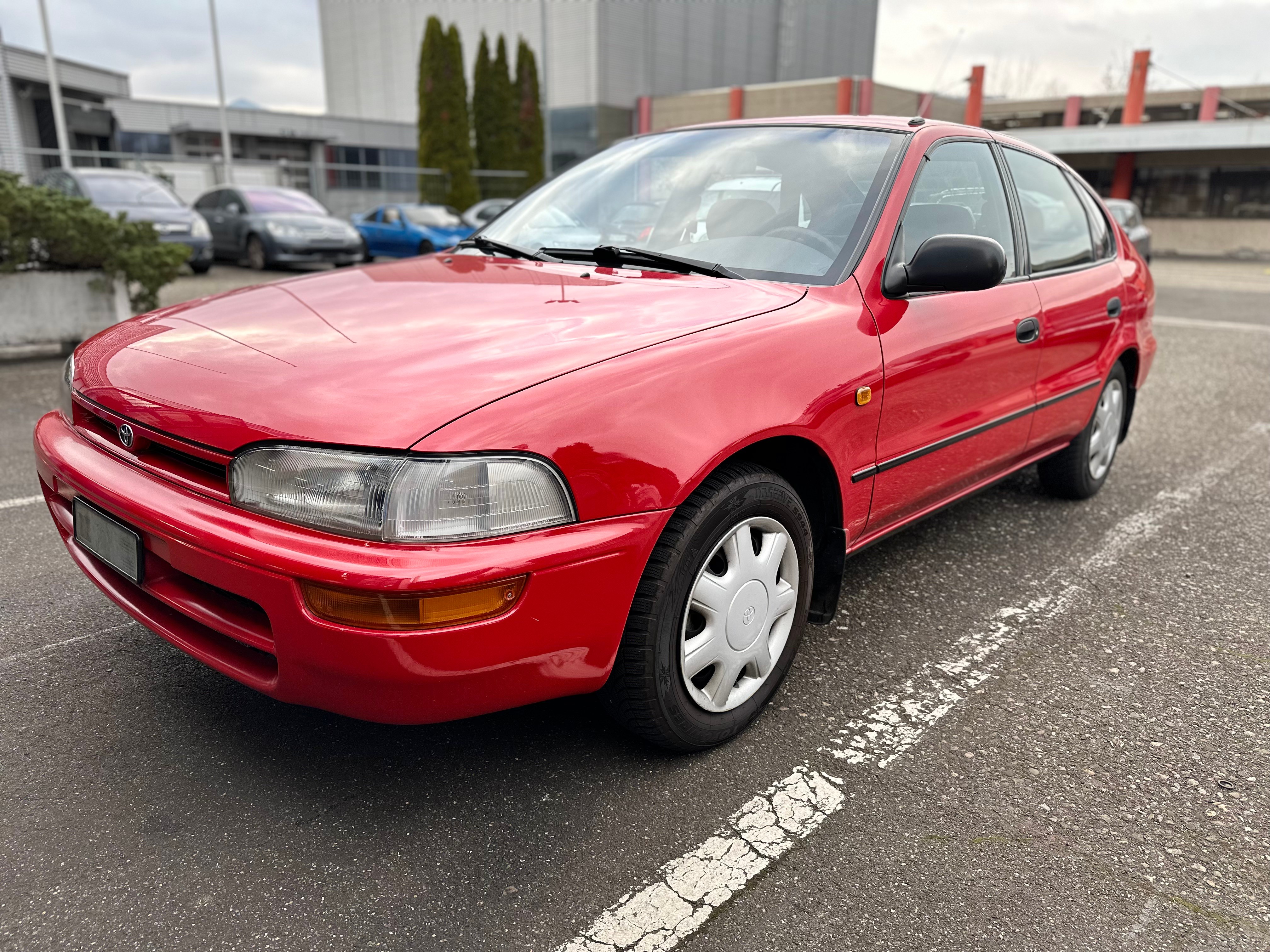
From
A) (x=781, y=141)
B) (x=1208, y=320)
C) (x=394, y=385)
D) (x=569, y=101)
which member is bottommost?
(x=1208, y=320)

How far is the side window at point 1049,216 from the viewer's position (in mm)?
3395

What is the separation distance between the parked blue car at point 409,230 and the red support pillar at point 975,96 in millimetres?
22695

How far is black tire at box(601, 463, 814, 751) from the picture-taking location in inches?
76.2

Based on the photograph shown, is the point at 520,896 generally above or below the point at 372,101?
below

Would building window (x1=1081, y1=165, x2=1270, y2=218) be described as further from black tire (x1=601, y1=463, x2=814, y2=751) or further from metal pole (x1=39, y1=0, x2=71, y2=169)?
black tire (x1=601, y1=463, x2=814, y2=751)

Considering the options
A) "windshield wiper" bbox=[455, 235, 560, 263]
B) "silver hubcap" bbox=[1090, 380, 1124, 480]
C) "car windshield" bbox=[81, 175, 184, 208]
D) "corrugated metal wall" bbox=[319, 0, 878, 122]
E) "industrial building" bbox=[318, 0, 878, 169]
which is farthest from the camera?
"corrugated metal wall" bbox=[319, 0, 878, 122]

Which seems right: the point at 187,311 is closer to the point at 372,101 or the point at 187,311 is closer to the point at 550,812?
the point at 550,812

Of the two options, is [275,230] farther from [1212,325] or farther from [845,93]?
[845,93]

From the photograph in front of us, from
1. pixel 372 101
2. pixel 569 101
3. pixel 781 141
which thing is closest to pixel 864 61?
pixel 569 101

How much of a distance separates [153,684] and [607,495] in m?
1.51

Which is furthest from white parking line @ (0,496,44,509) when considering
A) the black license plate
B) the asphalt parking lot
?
the black license plate

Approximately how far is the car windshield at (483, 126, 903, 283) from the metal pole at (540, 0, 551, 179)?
21.3 m

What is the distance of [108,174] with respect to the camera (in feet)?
40.6

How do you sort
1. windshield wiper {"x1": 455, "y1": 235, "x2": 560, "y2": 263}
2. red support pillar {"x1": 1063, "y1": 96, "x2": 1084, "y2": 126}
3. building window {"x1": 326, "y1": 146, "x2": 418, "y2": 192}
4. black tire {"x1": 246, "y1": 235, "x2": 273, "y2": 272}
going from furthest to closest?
red support pillar {"x1": 1063, "y1": 96, "x2": 1084, "y2": 126}, building window {"x1": 326, "y1": 146, "x2": 418, "y2": 192}, black tire {"x1": 246, "y1": 235, "x2": 273, "y2": 272}, windshield wiper {"x1": 455, "y1": 235, "x2": 560, "y2": 263}
